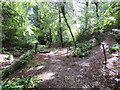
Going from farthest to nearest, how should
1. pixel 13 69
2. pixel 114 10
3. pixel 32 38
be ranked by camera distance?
pixel 32 38 → pixel 13 69 → pixel 114 10

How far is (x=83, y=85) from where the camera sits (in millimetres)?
3305

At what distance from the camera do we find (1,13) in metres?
3.54

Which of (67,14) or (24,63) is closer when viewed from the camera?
(24,63)

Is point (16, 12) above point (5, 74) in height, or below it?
above

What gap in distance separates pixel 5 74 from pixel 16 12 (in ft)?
15.1

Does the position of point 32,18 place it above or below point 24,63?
above

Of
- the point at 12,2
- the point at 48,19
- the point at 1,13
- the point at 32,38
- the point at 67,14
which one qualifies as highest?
the point at 67,14

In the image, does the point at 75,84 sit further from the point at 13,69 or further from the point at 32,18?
the point at 32,18

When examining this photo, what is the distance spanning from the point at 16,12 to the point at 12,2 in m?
0.69

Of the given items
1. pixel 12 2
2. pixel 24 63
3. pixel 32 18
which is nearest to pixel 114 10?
pixel 12 2

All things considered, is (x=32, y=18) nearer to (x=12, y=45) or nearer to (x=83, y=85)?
(x=12, y=45)

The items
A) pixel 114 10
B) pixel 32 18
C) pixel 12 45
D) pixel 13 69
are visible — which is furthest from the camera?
pixel 12 45

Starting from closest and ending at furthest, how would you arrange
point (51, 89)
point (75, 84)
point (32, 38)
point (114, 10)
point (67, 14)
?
point (114, 10), point (51, 89), point (75, 84), point (32, 38), point (67, 14)

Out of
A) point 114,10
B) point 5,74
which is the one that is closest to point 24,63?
point 5,74
